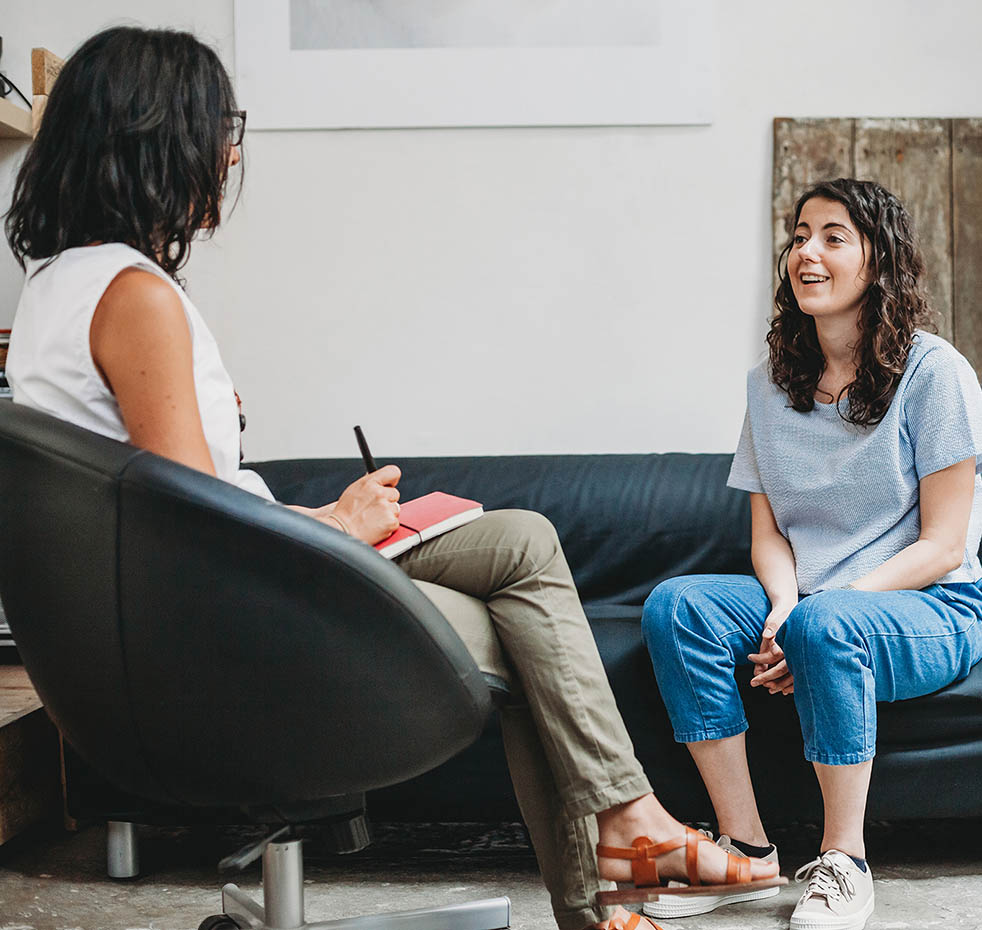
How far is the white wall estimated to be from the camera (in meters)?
2.54

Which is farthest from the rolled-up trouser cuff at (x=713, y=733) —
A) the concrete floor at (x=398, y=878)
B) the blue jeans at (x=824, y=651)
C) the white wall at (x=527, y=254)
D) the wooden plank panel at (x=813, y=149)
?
the wooden plank panel at (x=813, y=149)

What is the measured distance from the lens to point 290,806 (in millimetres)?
1061

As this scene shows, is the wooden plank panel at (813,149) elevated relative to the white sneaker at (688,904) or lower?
elevated

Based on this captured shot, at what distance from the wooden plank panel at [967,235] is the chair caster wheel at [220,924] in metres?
2.11

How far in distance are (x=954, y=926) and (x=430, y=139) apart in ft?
6.50

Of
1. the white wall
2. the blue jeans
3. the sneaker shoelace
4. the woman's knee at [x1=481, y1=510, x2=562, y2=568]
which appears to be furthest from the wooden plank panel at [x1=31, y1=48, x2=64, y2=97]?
the sneaker shoelace

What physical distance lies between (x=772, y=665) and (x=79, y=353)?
45.0 inches

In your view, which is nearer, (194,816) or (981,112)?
(194,816)

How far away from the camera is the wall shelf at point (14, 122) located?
238 centimetres

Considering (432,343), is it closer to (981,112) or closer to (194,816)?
(981,112)

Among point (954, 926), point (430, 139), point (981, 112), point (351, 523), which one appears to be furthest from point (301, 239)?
point (954, 926)

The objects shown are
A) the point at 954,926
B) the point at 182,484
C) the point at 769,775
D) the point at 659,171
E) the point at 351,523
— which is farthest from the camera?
the point at 659,171

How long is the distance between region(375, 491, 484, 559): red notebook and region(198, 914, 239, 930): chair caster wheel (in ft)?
1.73

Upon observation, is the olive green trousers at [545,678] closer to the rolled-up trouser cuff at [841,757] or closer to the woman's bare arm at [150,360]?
the woman's bare arm at [150,360]
